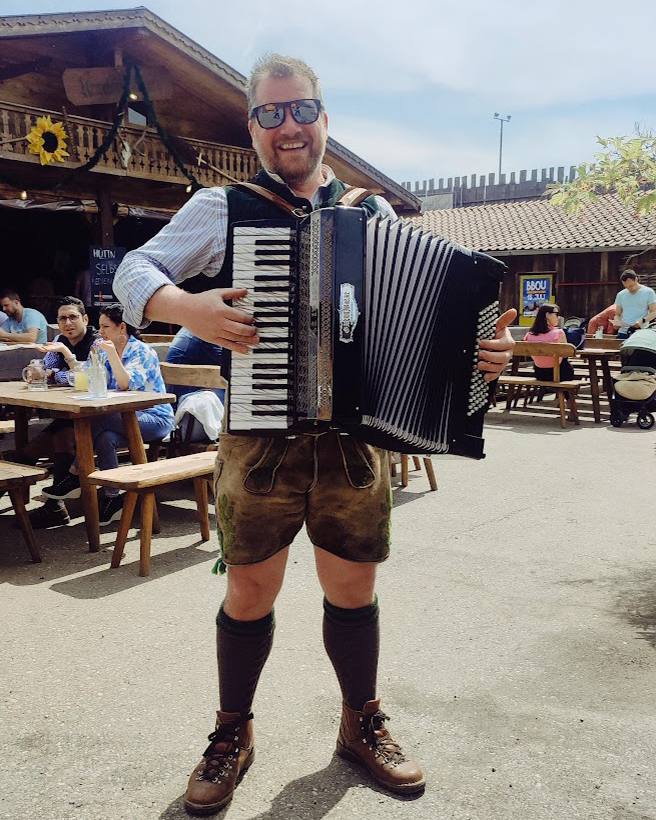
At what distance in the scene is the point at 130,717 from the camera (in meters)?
2.78

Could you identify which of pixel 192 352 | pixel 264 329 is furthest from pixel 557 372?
pixel 264 329

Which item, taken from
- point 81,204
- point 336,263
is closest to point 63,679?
point 336,263

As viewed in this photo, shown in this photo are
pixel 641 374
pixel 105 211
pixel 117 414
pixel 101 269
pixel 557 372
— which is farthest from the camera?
pixel 105 211

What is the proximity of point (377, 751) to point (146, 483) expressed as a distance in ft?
7.62

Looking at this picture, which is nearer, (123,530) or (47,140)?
(123,530)

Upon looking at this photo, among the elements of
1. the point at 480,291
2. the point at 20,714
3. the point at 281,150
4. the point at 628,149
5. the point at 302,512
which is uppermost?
the point at 628,149

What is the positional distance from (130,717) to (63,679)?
1.52ft

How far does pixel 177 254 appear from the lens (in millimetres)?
2201

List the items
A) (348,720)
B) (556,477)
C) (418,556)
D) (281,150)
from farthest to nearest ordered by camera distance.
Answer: (556,477) → (418,556) → (348,720) → (281,150)

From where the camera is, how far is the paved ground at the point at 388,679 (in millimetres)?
Answer: 2332

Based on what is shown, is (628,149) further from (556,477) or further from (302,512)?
(556,477)

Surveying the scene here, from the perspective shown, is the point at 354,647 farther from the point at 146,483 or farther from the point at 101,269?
the point at 101,269

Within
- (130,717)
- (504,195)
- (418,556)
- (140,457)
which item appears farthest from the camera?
(504,195)

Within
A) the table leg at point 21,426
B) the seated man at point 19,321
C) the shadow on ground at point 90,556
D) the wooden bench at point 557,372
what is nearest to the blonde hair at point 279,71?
the shadow on ground at point 90,556
